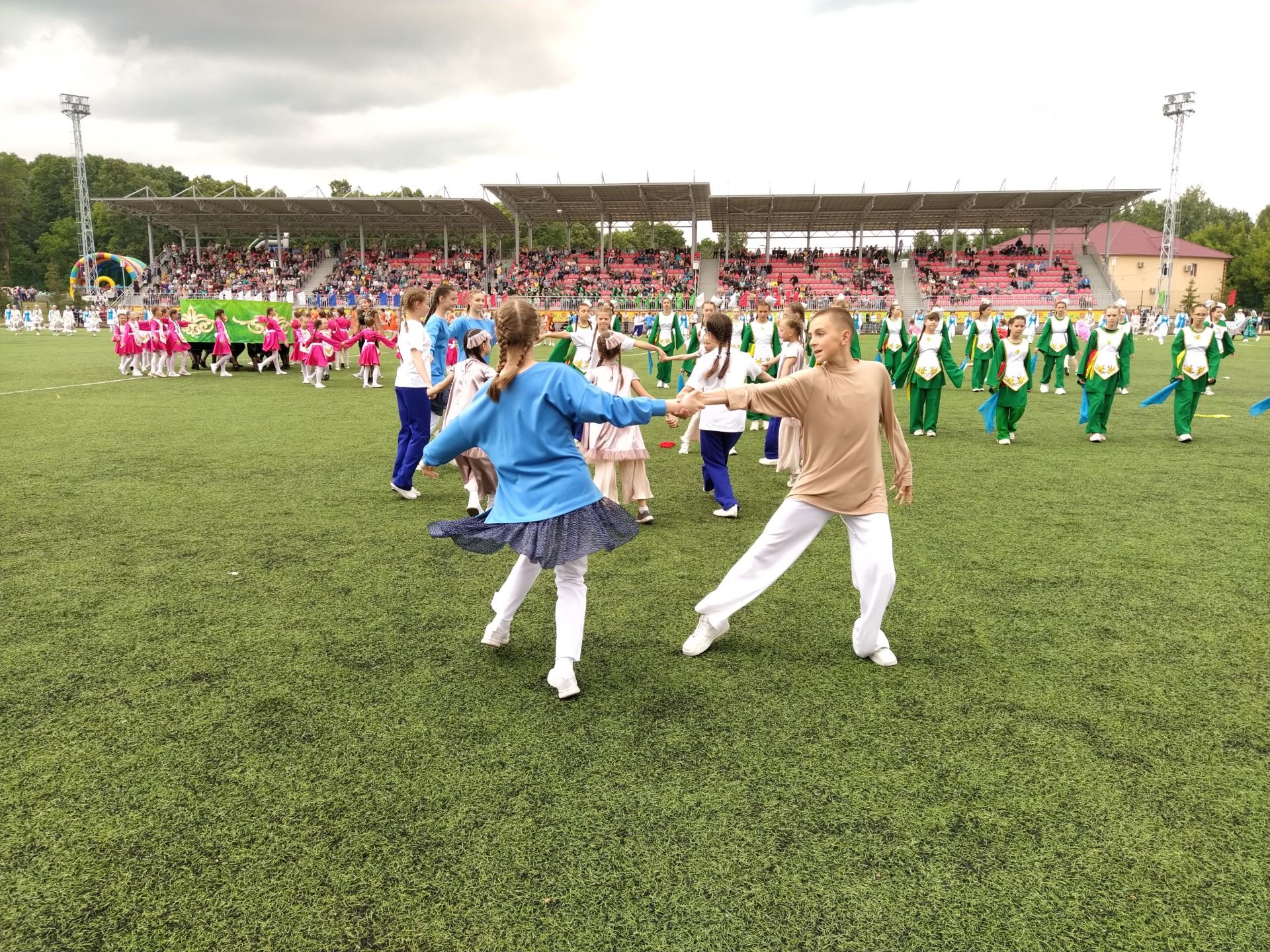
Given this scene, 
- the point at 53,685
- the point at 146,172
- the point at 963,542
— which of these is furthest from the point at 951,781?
the point at 146,172

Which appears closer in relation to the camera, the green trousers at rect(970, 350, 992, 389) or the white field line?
the white field line

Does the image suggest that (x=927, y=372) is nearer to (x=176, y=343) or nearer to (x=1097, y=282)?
(x=176, y=343)

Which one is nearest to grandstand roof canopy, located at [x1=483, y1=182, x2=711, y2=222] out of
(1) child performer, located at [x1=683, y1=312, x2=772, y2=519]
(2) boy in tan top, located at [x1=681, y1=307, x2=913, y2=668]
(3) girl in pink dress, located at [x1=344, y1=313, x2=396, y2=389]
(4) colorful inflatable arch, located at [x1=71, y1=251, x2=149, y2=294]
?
(3) girl in pink dress, located at [x1=344, y1=313, x2=396, y2=389]

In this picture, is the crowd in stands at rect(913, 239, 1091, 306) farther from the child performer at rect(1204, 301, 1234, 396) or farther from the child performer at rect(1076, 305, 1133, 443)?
the child performer at rect(1076, 305, 1133, 443)

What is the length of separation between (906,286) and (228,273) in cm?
4256

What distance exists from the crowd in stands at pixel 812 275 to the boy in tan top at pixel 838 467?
4167 cm

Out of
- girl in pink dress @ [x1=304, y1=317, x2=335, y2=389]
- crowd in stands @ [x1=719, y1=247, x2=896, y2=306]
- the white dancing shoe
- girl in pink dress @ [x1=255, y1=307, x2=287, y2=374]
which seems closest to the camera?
the white dancing shoe

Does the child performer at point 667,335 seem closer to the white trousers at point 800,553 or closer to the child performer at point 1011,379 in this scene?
the child performer at point 1011,379

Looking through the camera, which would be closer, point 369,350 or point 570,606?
point 570,606

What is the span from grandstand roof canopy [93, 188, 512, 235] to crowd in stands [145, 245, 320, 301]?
1.71 meters

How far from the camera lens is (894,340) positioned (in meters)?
15.0

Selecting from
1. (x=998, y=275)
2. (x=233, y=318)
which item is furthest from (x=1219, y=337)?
(x=998, y=275)

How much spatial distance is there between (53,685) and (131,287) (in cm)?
5710

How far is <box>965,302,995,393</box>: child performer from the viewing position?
A: 16.6 m
